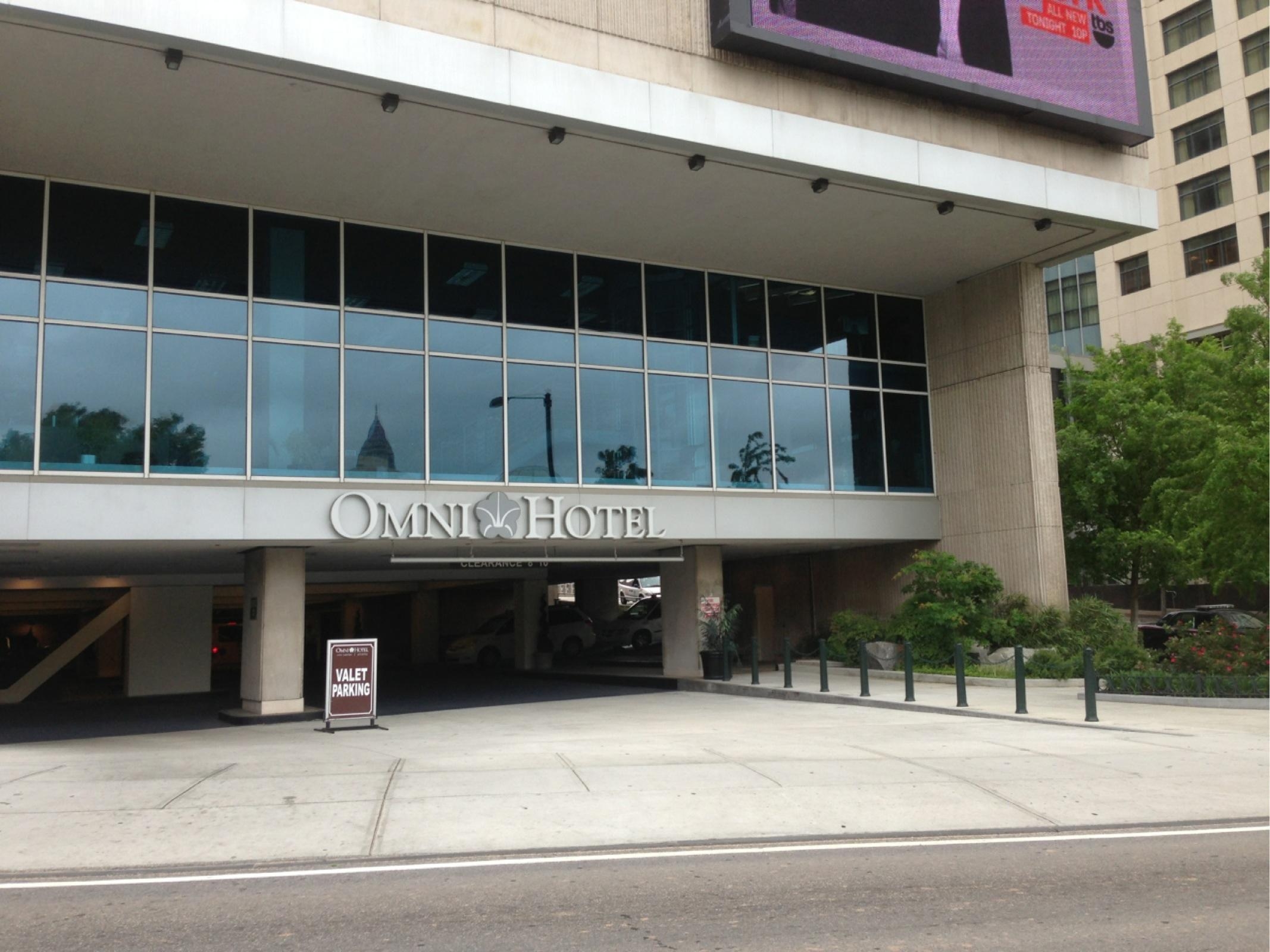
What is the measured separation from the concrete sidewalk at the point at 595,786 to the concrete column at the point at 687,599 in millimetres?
8421

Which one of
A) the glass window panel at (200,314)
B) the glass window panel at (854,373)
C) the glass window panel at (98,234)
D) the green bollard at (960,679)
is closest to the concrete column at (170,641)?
the glass window panel at (200,314)

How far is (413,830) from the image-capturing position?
910 cm

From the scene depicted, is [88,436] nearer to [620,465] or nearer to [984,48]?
[620,465]

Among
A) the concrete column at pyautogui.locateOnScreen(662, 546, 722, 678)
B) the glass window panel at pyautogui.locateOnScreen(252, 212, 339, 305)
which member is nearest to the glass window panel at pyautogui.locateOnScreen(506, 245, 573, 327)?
the glass window panel at pyautogui.locateOnScreen(252, 212, 339, 305)

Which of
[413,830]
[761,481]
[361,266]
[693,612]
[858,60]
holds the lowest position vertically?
[413,830]

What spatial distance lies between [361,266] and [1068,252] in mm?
15062

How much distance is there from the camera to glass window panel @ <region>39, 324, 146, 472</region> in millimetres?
17484

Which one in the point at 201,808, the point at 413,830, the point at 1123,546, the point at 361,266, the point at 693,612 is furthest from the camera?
the point at 1123,546

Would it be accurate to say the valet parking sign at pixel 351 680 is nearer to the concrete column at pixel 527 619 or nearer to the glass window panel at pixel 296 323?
the glass window panel at pixel 296 323

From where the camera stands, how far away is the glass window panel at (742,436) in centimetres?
2373

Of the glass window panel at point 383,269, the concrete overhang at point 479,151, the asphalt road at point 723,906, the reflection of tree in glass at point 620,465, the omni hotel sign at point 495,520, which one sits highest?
the concrete overhang at point 479,151

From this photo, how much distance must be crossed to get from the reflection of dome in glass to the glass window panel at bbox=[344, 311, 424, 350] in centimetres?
128

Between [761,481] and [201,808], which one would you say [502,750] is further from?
[761,481]

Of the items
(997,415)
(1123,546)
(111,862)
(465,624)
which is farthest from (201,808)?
(465,624)
